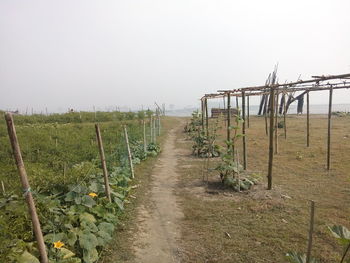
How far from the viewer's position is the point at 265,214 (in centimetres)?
525

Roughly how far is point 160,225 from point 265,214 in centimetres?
196

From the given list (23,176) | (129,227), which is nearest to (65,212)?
(129,227)

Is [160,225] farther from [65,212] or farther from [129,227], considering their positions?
[65,212]

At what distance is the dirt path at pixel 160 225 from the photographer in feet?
13.5

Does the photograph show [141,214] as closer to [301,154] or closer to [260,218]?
[260,218]

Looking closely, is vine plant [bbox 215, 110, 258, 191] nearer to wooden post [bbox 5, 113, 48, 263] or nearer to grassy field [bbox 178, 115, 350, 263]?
grassy field [bbox 178, 115, 350, 263]

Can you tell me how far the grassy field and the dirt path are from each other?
0.19 m

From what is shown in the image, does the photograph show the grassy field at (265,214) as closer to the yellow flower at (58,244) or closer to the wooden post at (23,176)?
the yellow flower at (58,244)

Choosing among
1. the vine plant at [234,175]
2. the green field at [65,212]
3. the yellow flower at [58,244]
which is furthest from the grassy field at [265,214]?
the yellow flower at [58,244]

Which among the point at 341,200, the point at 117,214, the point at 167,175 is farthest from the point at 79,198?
the point at 341,200

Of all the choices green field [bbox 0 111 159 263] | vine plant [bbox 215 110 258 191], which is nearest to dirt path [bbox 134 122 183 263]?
green field [bbox 0 111 159 263]

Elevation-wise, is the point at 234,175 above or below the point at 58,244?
below

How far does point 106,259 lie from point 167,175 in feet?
15.1

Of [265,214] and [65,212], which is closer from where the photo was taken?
[65,212]
